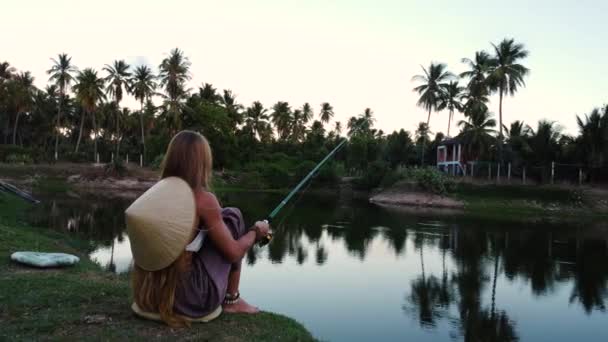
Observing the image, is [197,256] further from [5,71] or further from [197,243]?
[5,71]

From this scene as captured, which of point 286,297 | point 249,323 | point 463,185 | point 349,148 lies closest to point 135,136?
point 349,148

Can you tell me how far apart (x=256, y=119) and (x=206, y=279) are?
66.9m

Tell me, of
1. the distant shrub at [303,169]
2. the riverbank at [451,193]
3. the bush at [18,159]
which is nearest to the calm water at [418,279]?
the riverbank at [451,193]

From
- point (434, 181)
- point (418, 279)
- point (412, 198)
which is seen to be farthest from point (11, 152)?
point (418, 279)

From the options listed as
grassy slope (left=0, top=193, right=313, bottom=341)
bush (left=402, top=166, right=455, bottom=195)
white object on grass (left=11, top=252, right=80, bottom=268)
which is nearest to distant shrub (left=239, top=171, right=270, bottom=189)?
bush (left=402, top=166, right=455, bottom=195)

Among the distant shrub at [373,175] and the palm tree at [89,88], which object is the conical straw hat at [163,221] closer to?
the distant shrub at [373,175]

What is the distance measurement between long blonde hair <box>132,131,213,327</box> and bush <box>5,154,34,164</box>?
47.3 metres

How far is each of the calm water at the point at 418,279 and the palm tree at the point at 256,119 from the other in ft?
160

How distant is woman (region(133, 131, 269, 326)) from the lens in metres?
3.54

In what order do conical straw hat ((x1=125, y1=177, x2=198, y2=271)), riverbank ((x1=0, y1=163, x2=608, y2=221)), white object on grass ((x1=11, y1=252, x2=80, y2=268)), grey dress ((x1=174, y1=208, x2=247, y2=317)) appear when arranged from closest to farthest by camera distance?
conical straw hat ((x1=125, y1=177, x2=198, y2=271))
grey dress ((x1=174, y1=208, x2=247, y2=317))
white object on grass ((x1=11, y1=252, x2=80, y2=268))
riverbank ((x1=0, y1=163, x2=608, y2=221))

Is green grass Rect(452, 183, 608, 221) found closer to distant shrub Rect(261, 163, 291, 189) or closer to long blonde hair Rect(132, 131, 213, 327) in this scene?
distant shrub Rect(261, 163, 291, 189)

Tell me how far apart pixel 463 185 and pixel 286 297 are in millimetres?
33453

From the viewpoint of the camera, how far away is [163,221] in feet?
11.3

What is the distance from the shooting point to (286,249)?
48.4 ft
